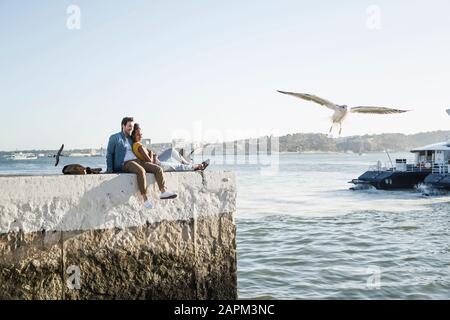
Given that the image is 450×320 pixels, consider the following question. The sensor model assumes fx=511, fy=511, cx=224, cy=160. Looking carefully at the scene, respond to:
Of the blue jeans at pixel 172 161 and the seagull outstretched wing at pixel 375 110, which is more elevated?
the seagull outstretched wing at pixel 375 110

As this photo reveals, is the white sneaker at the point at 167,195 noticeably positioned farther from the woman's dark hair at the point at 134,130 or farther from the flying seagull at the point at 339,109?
the flying seagull at the point at 339,109

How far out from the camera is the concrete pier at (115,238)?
5.70 meters

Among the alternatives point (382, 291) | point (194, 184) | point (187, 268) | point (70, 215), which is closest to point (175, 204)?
point (194, 184)

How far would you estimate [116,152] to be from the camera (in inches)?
266

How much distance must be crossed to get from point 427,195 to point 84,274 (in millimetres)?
35558

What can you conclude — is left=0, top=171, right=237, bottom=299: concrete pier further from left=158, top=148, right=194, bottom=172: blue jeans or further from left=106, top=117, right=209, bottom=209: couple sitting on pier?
left=158, top=148, right=194, bottom=172: blue jeans

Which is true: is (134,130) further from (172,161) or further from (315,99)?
(315,99)

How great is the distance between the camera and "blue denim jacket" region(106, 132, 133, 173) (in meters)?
6.71

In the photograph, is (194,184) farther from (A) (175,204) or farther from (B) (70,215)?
(B) (70,215)

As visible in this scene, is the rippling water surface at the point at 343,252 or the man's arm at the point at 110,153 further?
the rippling water surface at the point at 343,252

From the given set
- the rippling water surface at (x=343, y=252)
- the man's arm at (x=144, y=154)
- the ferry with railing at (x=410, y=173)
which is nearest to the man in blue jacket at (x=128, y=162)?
the man's arm at (x=144, y=154)

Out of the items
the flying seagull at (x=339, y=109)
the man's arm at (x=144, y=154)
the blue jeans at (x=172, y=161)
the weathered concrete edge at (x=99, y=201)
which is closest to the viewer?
the weathered concrete edge at (x=99, y=201)

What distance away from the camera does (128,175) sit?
6297 millimetres

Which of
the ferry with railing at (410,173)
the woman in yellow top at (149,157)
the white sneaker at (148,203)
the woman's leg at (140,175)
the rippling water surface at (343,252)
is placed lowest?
the rippling water surface at (343,252)
